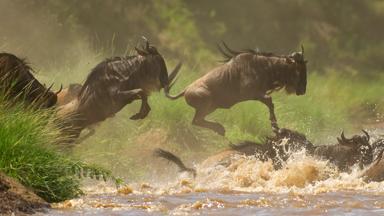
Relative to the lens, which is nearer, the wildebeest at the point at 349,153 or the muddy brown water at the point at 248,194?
the muddy brown water at the point at 248,194

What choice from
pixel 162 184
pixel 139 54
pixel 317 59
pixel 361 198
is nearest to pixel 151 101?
pixel 139 54

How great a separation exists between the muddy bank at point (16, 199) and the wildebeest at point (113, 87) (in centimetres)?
487

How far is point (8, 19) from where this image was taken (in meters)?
25.6

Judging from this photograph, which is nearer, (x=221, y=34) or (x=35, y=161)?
(x=35, y=161)

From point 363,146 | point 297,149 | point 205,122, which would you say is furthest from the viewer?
point 205,122

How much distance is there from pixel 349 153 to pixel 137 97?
9.38 ft

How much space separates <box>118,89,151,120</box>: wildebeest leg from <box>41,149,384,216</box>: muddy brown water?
107 centimetres

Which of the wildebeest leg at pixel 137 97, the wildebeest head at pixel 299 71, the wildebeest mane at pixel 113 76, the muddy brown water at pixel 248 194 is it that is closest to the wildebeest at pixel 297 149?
the muddy brown water at pixel 248 194

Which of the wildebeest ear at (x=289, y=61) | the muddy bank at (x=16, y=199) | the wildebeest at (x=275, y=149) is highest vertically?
the wildebeest ear at (x=289, y=61)

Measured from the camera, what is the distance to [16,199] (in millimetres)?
7566

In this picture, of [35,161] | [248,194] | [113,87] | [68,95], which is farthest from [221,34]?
[35,161]

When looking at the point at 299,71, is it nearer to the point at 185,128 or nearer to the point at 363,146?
the point at 363,146

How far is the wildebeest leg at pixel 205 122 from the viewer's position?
14516 mm

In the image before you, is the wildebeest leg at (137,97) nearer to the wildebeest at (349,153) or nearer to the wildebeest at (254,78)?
the wildebeest at (254,78)
